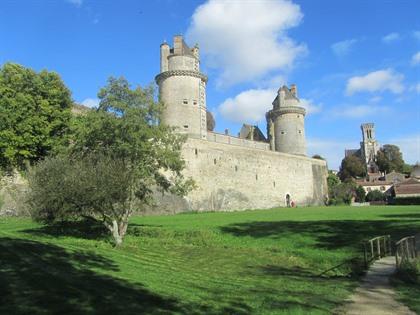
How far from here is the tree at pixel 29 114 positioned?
29.1 m

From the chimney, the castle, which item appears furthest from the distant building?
the castle

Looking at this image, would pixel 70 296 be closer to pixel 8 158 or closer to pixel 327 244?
pixel 327 244

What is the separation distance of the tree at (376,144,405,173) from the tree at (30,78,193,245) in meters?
90.4

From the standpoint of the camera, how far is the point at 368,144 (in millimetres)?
136875

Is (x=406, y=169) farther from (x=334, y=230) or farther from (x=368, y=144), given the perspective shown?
(x=334, y=230)

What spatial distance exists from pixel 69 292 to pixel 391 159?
106m

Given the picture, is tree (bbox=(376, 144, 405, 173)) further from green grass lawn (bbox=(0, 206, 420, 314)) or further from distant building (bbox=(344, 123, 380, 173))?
green grass lawn (bbox=(0, 206, 420, 314))

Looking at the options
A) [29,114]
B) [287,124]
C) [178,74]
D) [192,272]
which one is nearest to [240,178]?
[178,74]

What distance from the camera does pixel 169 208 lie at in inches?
1554

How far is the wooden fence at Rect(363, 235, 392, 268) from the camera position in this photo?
14.5m

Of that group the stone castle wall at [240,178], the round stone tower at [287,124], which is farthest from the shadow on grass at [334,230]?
the round stone tower at [287,124]

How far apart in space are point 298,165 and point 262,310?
176ft

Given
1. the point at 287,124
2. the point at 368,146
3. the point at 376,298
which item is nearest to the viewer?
the point at 376,298

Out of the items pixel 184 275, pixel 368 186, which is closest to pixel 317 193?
pixel 368 186
